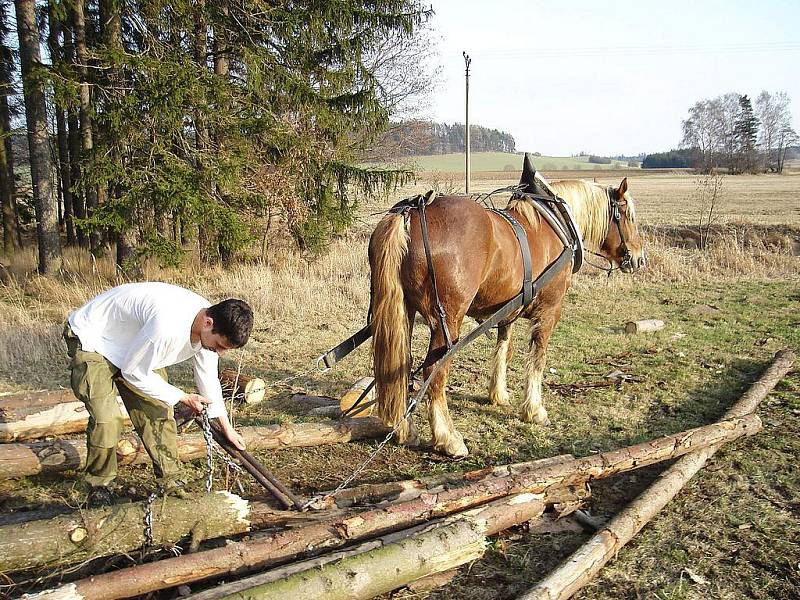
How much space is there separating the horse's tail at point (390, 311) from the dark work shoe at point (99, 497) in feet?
5.96

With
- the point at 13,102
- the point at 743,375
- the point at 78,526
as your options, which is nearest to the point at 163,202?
the point at 78,526

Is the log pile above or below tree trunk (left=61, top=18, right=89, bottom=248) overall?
below

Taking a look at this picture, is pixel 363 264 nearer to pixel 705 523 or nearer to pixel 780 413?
pixel 780 413

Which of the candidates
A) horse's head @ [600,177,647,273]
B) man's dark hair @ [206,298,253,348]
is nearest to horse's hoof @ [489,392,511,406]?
horse's head @ [600,177,647,273]

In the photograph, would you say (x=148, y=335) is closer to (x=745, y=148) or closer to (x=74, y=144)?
(x=74, y=144)

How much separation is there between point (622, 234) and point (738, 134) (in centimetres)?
5916

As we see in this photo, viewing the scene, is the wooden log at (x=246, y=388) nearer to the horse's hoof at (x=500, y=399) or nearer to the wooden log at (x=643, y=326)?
the horse's hoof at (x=500, y=399)

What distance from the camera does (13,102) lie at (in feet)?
58.1

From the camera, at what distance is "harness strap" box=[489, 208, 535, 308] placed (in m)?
4.45

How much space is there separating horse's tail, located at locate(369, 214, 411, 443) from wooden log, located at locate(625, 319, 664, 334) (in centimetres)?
503

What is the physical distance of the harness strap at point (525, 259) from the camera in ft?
14.6

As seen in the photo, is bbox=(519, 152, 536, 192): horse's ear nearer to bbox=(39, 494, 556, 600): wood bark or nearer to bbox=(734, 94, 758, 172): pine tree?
bbox=(39, 494, 556, 600): wood bark

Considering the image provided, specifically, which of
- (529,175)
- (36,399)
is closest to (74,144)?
(36,399)

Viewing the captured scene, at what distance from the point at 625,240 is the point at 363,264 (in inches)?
261
